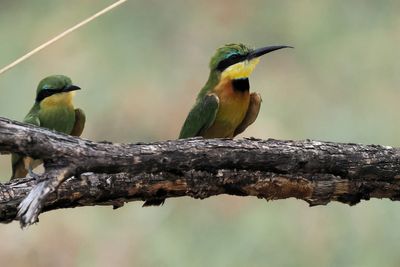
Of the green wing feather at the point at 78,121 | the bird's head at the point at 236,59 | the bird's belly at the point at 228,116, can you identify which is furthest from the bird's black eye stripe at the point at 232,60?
the green wing feather at the point at 78,121

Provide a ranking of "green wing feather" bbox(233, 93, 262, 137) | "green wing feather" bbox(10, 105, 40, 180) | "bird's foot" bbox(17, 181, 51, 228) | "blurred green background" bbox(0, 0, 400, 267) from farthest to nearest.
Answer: "blurred green background" bbox(0, 0, 400, 267) → "green wing feather" bbox(233, 93, 262, 137) → "green wing feather" bbox(10, 105, 40, 180) → "bird's foot" bbox(17, 181, 51, 228)

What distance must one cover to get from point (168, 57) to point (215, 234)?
1.36m

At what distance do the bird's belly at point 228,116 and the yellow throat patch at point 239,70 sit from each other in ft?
0.23

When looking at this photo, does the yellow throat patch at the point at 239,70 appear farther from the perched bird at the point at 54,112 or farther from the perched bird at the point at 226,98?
the perched bird at the point at 54,112

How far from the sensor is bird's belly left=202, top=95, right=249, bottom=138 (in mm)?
2873

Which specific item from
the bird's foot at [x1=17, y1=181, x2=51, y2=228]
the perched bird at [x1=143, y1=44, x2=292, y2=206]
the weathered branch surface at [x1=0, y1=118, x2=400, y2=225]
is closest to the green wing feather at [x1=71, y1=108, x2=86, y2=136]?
the perched bird at [x1=143, y1=44, x2=292, y2=206]

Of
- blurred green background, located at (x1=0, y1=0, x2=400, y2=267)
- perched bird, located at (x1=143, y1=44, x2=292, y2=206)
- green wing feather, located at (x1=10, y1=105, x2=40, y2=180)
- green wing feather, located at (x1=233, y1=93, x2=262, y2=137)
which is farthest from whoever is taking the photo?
blurred green background, located at (x1=0, y1=0, x2=400, y2=267)

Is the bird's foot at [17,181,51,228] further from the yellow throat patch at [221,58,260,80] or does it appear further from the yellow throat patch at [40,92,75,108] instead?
the yellow throat patch at [221,58,260,80]

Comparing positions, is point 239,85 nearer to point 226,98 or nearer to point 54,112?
point 226,98

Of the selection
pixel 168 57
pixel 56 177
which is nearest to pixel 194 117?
pixel 56 177

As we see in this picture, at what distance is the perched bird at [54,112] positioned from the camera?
9.00 feet

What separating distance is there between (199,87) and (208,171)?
8.93ft

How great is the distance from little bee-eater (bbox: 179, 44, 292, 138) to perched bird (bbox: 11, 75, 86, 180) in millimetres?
346

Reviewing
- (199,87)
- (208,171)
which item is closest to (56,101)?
(208,171)
